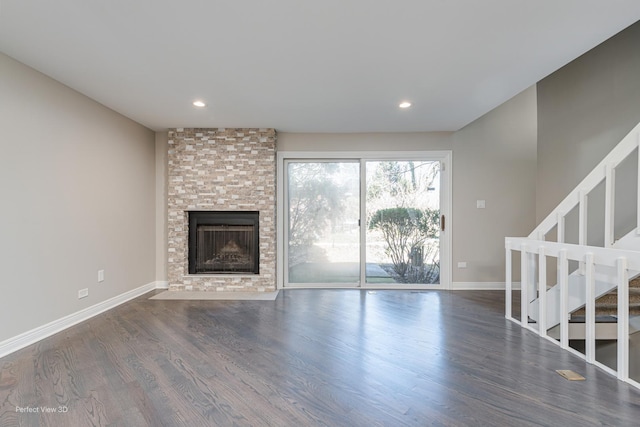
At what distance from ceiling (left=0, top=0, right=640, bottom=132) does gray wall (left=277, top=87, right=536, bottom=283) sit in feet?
3.83

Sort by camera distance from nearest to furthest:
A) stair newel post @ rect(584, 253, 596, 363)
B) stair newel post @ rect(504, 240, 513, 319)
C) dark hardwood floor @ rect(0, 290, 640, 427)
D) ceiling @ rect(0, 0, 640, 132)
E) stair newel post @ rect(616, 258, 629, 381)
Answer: dark hardwood floor @ rect(0, 290, 640, 427) → ceiling @ rect(0, 0, 640, 132) → stair newel post @ rect(616, 258, 629, 381) → stair newel post @ rect(584, 253, 596, 363) → stair newel post @ rect(504, 240, 513, 319)

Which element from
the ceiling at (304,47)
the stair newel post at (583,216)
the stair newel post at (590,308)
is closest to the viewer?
the ceiling at (304,47)

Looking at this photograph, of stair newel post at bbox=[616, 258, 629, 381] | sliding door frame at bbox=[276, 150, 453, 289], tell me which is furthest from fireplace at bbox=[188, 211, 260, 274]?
stair newel post at bbox=[616, 258, 629, 381]

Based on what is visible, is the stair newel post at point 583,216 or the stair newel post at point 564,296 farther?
the stair newel post at point 583,216

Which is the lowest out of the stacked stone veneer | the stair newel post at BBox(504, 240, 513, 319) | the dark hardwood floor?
the dark hardwood floor

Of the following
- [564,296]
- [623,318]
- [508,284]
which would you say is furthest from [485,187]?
[623,318]

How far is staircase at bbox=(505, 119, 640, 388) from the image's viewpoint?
2.03 meters

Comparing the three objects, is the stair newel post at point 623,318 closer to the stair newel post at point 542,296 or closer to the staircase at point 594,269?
the staircase at point 594,269

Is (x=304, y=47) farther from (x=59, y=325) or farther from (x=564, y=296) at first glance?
(x=59, y=325)

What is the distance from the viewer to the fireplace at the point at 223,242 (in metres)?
4.51

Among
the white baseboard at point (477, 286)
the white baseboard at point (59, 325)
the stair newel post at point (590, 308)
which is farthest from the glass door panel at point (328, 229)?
the stair newel post at point (590, 308)

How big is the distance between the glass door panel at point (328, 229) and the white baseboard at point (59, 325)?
87.7 inches

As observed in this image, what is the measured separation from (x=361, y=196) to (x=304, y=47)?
2698mm

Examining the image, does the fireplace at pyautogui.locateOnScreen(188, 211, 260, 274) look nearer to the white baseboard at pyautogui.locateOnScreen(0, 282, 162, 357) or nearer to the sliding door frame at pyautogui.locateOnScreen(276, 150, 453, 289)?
the sliding door frame at pyautogui.locateOnScreen(276, 150, 453, 289)
